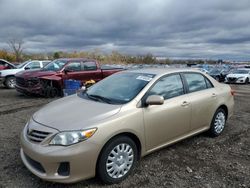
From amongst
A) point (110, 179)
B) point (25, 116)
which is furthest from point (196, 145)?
point (25, 116)

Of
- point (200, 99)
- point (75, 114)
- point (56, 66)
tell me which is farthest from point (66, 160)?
point (56, 66)

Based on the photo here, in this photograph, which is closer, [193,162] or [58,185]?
[58,185]

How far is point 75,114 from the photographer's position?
3.57 metres

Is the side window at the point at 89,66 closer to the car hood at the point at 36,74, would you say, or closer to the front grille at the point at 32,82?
the car hood at the point at 36,74

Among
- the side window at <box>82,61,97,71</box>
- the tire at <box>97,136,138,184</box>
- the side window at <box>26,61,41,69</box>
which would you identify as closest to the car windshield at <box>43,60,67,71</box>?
the side window at <box>82,61,97,71</box>

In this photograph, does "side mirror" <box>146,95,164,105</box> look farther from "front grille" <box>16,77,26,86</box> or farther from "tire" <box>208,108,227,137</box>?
"front grille" <box>16,77,26,86</box>

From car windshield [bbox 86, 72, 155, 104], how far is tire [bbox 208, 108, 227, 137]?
6.29 feet

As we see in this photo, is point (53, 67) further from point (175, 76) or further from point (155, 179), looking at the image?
point (155, 179)

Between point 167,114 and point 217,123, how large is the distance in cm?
188

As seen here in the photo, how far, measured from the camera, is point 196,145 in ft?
16.6

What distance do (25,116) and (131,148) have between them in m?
4.73

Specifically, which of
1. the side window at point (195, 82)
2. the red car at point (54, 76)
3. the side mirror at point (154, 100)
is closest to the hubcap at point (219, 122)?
the side window at point (195, 82)

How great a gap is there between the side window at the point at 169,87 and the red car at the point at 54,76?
7045mm

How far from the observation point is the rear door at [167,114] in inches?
155
